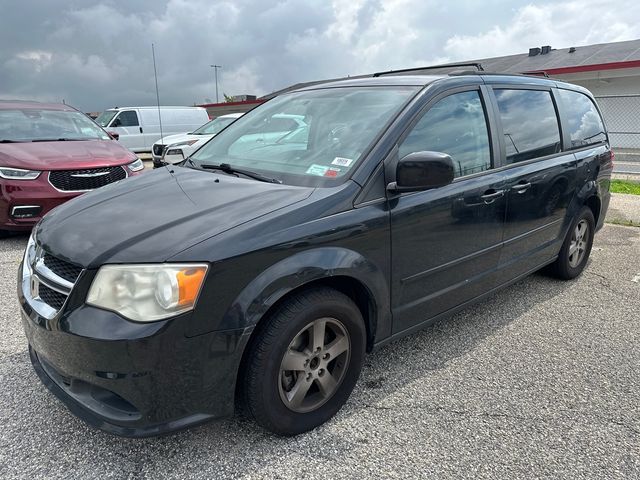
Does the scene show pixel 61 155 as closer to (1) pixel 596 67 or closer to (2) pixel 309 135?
(2) pixel 309 135

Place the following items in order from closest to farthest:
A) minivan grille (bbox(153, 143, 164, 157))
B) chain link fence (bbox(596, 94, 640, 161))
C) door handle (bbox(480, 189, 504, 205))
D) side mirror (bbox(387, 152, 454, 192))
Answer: side mirror (bbox(387, 152, 454, 192)) < door handle (bbox(480, 189, 504, 205)) < minivan grille (bbox(153, 143, 164, 157)) < chain link fence (bbox(596, 94, 640, 161))

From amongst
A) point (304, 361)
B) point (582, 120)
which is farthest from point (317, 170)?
point (582, 120)

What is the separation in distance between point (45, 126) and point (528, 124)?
5.96m

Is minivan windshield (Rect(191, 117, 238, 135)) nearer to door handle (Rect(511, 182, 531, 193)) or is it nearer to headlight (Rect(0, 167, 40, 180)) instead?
headlight (Rect(0, 167, 40, 180))

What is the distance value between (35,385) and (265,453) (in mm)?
1458

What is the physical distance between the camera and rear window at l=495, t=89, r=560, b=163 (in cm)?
341

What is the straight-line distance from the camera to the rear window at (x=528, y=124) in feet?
11.2

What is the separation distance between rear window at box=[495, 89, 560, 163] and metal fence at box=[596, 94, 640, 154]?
16.4 meters

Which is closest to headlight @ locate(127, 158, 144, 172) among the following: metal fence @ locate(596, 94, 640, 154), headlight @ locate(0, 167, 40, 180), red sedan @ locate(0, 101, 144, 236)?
red sedan @ locate(0, 101, 144, 236)

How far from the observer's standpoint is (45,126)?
21.2ft

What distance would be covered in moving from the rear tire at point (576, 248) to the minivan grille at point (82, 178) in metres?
4.92

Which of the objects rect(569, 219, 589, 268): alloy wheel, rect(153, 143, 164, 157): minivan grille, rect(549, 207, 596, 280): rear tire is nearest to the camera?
rect(549, 207, 596, 280): rear tire

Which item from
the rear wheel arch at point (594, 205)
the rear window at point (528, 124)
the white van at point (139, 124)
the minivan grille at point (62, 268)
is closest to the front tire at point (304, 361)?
the minivan grille at point (62, 268)

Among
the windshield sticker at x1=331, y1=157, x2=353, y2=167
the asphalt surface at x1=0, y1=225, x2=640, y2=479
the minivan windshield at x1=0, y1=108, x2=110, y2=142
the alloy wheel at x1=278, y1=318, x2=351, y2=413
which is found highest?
the minivan windshield at x1=0, y1=108, x2=110, y2=142
